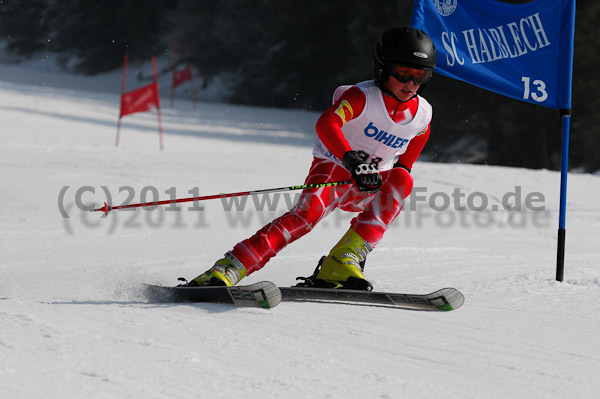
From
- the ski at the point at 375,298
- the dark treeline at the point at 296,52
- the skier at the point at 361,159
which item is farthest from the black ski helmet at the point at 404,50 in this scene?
the dark treeline at the point at 296,52

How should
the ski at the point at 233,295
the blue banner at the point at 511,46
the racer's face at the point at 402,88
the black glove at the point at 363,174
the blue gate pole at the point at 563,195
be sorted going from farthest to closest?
1. the blue banner at the point at 511,46
2. the blue gate pole at the point at 563,195
3. the racer's face at the point at 402,88
4. the black glove at the point at 363,174
5. the ski at the point at 233,295

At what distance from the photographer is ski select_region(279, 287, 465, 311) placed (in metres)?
3.51

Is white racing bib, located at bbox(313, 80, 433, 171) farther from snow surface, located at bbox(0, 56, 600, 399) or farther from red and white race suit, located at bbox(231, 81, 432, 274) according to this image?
snow surface, located at bbox(0, 56, 600, 399)

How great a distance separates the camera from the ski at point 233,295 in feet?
10.6

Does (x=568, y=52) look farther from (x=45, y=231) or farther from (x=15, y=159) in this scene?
(x=15, y=159)

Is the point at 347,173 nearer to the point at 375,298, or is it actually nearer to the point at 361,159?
the point at 361,159

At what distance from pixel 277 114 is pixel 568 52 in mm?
17903

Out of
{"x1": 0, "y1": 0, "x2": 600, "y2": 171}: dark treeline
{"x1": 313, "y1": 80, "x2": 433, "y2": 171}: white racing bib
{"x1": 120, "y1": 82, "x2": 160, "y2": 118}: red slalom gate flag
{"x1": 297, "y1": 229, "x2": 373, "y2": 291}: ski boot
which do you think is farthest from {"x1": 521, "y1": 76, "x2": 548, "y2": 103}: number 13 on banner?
{"x1": 0, "y1": 0, "x2": 600, "y2": 171}: dark treeline

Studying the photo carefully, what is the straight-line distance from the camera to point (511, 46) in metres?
4.59

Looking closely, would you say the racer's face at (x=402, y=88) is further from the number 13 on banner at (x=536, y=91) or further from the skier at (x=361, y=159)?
the number 13 on banner at (x=536, y=91)

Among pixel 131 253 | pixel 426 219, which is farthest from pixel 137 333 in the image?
pixel 426 219

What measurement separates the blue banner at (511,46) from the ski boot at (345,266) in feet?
4.46

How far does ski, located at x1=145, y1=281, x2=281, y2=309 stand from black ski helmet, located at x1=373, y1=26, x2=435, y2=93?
4.02ft

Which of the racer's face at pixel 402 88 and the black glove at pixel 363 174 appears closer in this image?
the black glove at pixel 363 174
